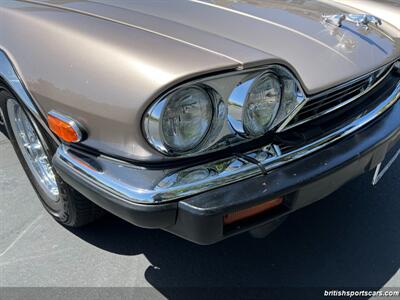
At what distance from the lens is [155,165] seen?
5.13 ft

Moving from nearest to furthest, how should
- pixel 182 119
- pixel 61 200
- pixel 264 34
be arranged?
pixel 182 119
pixel 264 34
pixel 61 200

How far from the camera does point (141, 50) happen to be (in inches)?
61.3

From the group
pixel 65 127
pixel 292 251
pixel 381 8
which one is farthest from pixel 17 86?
pixel 381 8

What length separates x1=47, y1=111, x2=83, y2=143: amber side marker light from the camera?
166 cm

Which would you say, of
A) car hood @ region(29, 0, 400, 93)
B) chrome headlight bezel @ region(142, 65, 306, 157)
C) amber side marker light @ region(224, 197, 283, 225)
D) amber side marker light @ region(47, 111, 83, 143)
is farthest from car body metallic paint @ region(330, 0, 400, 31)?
amber side marker light @ region(47, 111, 83, 143)

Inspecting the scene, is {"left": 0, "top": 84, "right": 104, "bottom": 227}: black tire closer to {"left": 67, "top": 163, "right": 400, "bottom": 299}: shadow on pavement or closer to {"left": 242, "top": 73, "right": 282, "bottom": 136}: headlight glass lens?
{"left": 67, "top": 163, "right": 400, "bottom": 299}: shadow on pavement

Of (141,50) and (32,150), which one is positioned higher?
(141,50)

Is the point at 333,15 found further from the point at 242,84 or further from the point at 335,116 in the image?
the point at 242,84

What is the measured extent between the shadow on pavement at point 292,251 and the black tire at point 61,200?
161 mm

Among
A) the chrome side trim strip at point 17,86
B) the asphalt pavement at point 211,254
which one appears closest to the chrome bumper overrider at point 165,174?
the chrome side trim strip at point 17,86

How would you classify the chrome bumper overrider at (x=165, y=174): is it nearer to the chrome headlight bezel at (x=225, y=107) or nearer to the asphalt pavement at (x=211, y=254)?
the chrome headlight bezel at (x=225, y=107)

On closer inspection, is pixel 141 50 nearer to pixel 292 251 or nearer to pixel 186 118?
pixel 186 118

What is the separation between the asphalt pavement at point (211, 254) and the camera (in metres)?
2.08

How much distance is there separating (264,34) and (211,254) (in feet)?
3.62
